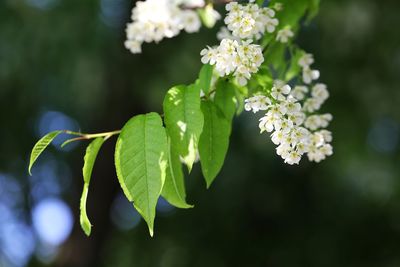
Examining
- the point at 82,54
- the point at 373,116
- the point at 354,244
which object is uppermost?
the point at 82,54


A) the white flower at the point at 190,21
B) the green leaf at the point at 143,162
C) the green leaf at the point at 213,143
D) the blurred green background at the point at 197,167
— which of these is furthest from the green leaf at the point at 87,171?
the blurred green background at the point at 197,167

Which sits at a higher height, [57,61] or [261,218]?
[57,61]

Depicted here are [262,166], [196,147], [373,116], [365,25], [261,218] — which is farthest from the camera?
[261,218]

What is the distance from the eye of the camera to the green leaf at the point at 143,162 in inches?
47.6

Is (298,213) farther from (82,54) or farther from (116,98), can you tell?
(82,54)

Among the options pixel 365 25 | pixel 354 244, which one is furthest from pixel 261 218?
pixel 365 25

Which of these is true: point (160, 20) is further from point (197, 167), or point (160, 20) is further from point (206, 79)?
point (197, 167)

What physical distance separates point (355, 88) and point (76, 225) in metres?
2.39

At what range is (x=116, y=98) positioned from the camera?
4906 mm

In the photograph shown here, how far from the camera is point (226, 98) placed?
1504 mm

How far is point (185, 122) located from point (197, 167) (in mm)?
3746

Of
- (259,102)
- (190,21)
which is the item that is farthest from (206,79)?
(190,21)

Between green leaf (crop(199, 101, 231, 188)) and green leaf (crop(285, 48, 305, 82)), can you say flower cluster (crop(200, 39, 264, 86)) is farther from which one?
green leaf (crop(285, 48, 305, 82))

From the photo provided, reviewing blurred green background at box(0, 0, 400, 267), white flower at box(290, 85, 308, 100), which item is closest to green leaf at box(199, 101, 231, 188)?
white flower at box(290, 85, 308, 100)
